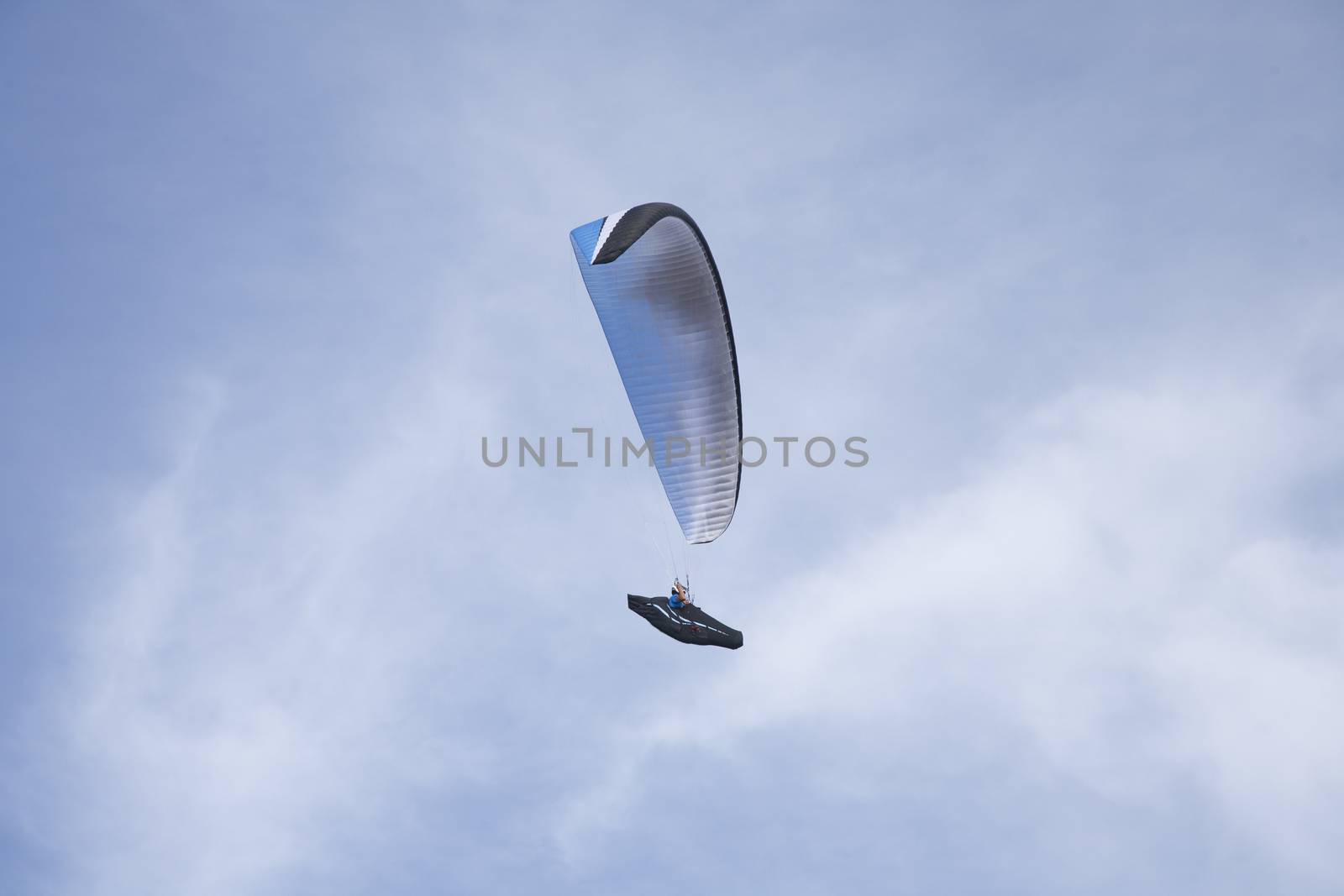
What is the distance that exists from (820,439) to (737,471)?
18.2ft

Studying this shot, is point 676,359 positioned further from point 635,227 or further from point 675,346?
point 635,227

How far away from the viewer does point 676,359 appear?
63188 millimetres

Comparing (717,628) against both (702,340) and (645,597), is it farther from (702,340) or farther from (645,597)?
(702,340)

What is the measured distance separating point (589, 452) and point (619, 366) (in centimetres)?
318

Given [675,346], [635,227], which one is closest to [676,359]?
[675,346]

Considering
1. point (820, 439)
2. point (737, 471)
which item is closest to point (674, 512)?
point (737, 471)

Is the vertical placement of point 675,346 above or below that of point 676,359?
above

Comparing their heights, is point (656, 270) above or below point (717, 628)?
above

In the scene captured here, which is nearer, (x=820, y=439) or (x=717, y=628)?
(x=717, y=628)

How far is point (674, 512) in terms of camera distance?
213 feet

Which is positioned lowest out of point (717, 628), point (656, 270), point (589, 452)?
point (717, 628)

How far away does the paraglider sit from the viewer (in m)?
61.6

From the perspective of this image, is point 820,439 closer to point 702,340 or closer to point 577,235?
point 702,340

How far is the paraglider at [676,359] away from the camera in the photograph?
6159cm
